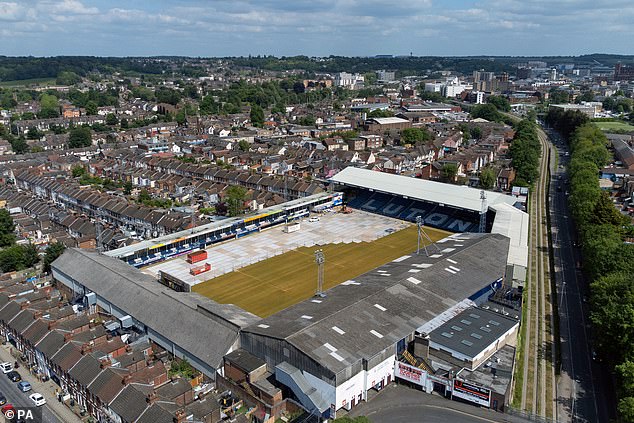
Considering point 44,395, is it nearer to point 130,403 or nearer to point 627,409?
point 130,403

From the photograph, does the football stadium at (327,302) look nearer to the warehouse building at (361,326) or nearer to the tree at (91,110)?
the warehouse building at (361,326)

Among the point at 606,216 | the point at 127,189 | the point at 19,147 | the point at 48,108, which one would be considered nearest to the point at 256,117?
the point at 19,147

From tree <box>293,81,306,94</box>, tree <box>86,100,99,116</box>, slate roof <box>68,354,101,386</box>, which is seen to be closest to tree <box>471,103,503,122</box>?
tree <box>293,81,306,94</box>

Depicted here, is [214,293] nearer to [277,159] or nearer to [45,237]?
[45,237]

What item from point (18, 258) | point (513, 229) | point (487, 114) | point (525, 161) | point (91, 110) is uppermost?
point (487, 114)

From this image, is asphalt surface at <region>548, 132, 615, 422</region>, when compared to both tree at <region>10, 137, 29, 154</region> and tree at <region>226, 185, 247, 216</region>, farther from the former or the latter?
tree at <region>10, 137, 29, 154</region>
